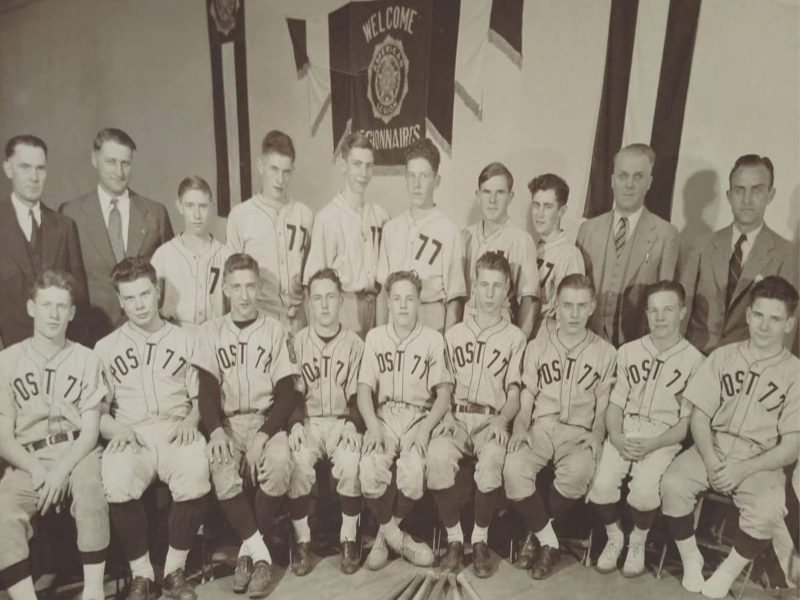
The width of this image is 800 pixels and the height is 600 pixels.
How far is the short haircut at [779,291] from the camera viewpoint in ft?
5.92

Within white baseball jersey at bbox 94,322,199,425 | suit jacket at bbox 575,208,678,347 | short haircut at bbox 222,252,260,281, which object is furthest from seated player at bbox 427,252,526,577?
white baseball jersey at bbox 94,322,199,425

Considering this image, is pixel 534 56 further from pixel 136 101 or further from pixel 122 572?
pixel 122 572

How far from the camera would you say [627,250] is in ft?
7.09

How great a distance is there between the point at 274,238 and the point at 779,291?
5.65 ft

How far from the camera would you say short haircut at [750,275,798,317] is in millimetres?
1805

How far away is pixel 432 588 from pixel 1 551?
129cm

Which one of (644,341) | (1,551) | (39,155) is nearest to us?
(1,551)

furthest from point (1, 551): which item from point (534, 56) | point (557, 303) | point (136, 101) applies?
point (534, 56)

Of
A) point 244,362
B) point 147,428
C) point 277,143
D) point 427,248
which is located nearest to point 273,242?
point 277,143

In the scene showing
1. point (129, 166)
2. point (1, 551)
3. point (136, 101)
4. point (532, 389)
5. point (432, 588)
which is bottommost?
point (432, 588)

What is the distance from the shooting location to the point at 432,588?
1.99 metres

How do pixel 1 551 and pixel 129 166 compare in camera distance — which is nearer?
pixel 1 551

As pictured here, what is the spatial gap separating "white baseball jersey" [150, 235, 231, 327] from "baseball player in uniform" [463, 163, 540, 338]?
0.94 m

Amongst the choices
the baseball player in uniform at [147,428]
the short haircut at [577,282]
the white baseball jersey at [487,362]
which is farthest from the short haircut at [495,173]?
the baseball player in uniform at [147,428]
